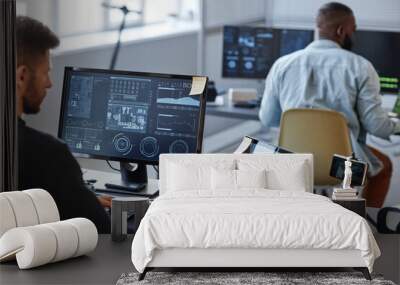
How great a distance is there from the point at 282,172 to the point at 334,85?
5.39ft

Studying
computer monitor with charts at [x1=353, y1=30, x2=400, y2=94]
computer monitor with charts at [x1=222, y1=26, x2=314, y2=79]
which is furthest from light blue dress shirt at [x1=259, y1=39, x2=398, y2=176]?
computer monitor with charts at [x1=222, y1=26, x2=314, y2=79]

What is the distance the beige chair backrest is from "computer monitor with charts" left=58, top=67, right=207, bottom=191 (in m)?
1.38

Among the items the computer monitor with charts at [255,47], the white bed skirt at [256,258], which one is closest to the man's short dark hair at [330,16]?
the computer monitor with charts at [255,47]

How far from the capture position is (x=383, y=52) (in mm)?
7504

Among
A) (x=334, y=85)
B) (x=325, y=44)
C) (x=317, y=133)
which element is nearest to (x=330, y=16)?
(x=325, y=44)

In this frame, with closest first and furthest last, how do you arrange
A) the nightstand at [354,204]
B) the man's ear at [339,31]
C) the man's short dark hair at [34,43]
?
the nightstand at [354,204] < the man's short dark hair at [34,43] < the man's ear at [339,31]

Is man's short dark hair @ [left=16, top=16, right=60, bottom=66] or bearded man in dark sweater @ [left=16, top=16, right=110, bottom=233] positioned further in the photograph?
man's short dark hair @ [left=16, top=16, right=60, bottom=66]

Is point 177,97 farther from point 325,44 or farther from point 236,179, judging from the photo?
point 325,44

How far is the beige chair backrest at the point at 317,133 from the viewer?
591cm

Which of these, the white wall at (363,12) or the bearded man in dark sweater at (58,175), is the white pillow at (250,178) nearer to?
the bearded man in dark sweater at (58,175)

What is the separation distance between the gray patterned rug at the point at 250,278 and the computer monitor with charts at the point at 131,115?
72 centimetres

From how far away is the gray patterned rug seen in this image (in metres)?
4.06

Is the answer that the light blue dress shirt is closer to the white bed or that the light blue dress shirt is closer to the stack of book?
the stack of book

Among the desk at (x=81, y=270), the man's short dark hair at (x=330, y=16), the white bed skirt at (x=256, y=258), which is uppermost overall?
the man's short dark hair at (x=330, y=16)
